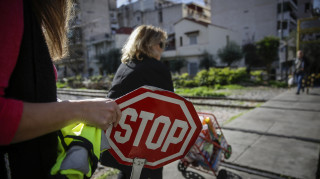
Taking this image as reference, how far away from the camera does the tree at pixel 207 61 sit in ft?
99.5

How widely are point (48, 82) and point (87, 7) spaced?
1948 inches

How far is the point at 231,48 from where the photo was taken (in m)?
28.4

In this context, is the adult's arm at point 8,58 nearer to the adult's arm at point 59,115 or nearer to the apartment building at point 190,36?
the adult's arm at point 59,115

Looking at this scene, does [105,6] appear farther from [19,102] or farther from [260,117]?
[19,102]

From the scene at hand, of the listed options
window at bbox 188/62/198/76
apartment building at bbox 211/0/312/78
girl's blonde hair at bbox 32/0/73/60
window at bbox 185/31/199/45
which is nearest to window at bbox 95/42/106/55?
window at bbox 185/31/199/45

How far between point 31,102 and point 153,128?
0.61 m

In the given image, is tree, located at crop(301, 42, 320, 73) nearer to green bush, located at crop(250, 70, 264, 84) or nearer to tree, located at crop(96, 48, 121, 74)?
green bush, located at crop(250, 70, 264, 84)

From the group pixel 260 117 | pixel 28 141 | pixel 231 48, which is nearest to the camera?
pixel 28 141

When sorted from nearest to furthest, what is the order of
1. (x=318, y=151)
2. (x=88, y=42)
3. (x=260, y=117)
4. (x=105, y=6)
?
1. (x=318, y=151)
2. (x=260, y=117)
3. (x=88, y=42)
4. (x=105, y=6)

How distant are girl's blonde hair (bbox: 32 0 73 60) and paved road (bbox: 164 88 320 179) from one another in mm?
2505

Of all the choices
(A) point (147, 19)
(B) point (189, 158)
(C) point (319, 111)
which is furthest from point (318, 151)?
(A) point (147, 19)

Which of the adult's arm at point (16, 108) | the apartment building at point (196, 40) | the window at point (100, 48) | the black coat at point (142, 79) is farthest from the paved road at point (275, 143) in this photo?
the window at point (100, 48)

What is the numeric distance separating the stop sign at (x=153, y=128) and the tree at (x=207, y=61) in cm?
3009

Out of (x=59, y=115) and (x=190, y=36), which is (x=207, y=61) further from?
(x=59, y=115)
